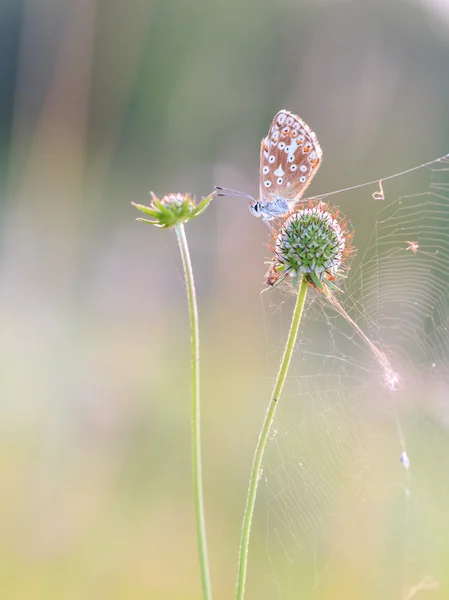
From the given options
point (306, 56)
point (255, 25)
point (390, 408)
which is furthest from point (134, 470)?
point (255, 25)

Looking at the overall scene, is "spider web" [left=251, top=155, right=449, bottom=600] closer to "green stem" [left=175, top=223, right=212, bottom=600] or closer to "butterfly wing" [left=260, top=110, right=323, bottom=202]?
"butterfly wing" [left=260, top=110, right=323, bottom=202]

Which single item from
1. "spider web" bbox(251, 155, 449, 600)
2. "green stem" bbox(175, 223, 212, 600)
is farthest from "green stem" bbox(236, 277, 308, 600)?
"spider web" bbox(251, 155, 449, 600)

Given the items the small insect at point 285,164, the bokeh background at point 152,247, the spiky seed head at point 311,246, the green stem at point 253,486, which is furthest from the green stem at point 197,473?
the bokeh background at point 152,247

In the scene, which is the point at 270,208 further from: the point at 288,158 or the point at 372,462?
the point at 372,462

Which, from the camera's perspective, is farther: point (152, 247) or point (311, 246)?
point (152, 247)

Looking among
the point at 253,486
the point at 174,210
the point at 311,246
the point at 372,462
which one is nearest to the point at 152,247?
the point at 372,462

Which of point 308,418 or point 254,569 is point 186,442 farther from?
point 254,569
